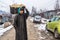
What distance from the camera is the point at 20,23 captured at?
6566 mm

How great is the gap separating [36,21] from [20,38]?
33.2m

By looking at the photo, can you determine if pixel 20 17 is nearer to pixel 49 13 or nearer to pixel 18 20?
pixel 18 20

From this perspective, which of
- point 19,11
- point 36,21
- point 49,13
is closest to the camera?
point 19,11

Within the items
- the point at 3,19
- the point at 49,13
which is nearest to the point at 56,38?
the point at 3,19

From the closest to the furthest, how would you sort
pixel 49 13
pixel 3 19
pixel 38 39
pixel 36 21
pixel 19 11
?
pixel 19 11 → pixel 38 39 → pixel 36 21 → pixel 3 19 → pixel 49 13

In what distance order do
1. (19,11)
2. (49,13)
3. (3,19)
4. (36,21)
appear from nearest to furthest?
(19,11), (36,21), (3,19), (49,13)

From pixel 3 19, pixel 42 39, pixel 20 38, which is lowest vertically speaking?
pixel 3 19

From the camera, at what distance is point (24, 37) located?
6.49 m

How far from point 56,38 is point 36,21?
27.6 m

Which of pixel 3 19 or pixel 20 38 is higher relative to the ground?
pixel 20 38

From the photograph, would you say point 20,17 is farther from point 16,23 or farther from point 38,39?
point 38,39

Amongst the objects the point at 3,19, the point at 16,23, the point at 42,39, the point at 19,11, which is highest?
the point at 19,11

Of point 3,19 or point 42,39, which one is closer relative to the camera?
point 42,39

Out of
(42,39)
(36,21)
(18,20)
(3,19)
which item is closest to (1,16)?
(3,19)
